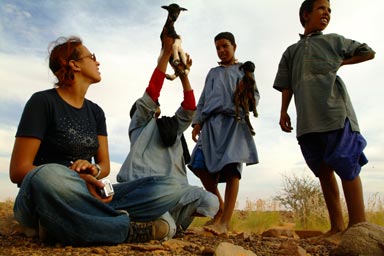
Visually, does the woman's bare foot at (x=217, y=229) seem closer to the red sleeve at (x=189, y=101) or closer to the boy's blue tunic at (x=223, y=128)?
the boy's blue tunic at (x=223, y=128)

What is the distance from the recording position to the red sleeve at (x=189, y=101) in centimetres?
362

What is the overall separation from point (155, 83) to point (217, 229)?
1429 millimetres

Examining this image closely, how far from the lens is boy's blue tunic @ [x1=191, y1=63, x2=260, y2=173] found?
14.1 feet

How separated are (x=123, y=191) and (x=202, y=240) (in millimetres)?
731

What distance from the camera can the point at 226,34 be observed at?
4738 mm

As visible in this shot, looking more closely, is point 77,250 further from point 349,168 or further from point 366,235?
point 349,168

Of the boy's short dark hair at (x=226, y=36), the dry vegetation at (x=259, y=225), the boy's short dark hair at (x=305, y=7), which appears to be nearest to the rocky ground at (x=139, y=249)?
the dry vegetation at (x=259, y=225)

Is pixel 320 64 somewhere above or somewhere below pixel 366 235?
above

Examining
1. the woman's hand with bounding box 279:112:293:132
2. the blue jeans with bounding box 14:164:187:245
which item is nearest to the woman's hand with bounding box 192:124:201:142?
the woman's hand with bounding box 279:112:293:132

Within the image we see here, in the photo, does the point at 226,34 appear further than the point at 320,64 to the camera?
Yes

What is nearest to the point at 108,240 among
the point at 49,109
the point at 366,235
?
the point at 49,109

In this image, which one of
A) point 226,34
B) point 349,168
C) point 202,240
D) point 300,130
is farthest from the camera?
point 226,34

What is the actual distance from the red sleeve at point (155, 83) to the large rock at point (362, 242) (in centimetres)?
171

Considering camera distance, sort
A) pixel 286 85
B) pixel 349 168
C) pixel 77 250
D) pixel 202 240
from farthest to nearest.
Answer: pixel 286 85, pixel 349 168, pixel 202 240, pixel 77 250
